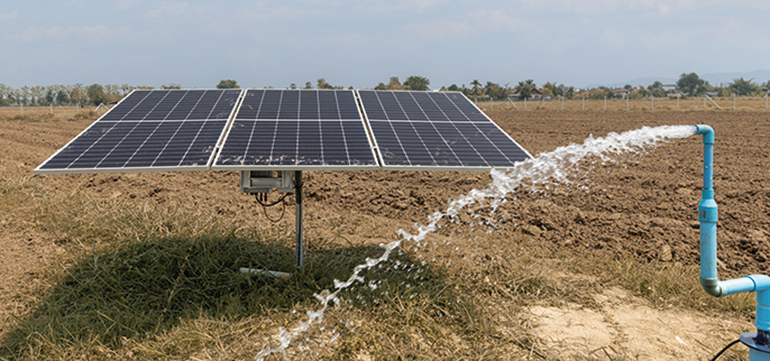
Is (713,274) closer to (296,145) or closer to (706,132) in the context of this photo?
(706,132)

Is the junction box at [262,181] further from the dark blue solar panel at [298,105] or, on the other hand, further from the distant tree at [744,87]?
the distant tree at [744,87]

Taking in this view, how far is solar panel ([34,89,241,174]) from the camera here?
4.72 m

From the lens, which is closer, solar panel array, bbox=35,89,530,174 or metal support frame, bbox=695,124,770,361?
metal support frame, bbox=695,124,770,361

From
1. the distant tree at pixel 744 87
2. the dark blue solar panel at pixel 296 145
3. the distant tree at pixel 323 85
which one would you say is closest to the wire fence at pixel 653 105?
the distant tree at pixel 323 85

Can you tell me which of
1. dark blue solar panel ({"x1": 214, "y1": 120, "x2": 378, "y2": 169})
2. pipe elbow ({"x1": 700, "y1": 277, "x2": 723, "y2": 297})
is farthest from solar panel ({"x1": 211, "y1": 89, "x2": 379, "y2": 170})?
pipe elbow ({"x1": 700, "y1": 277, "x2": 723, "y2": 297})

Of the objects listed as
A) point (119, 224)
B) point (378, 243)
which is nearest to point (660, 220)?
point (378, 243)

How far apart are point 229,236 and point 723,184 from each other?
970 centimetres

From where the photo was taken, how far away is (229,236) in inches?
252

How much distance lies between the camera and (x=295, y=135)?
18.3 feet

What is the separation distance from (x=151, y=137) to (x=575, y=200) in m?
7.37

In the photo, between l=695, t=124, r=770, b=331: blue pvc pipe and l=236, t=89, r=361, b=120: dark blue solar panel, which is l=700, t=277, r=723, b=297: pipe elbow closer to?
l=695, t=124, r=770, b=331: blue pvc pipe

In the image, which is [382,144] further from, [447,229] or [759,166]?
[759,166]

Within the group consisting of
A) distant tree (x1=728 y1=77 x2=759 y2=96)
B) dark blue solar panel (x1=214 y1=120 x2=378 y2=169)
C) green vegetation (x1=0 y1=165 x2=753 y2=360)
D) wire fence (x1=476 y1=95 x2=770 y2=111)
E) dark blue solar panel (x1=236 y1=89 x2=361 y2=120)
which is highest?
distant tree (x1=728 y1=77 x2=759 y2=96)

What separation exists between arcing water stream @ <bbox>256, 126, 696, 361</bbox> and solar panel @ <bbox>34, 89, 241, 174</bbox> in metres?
1.83
